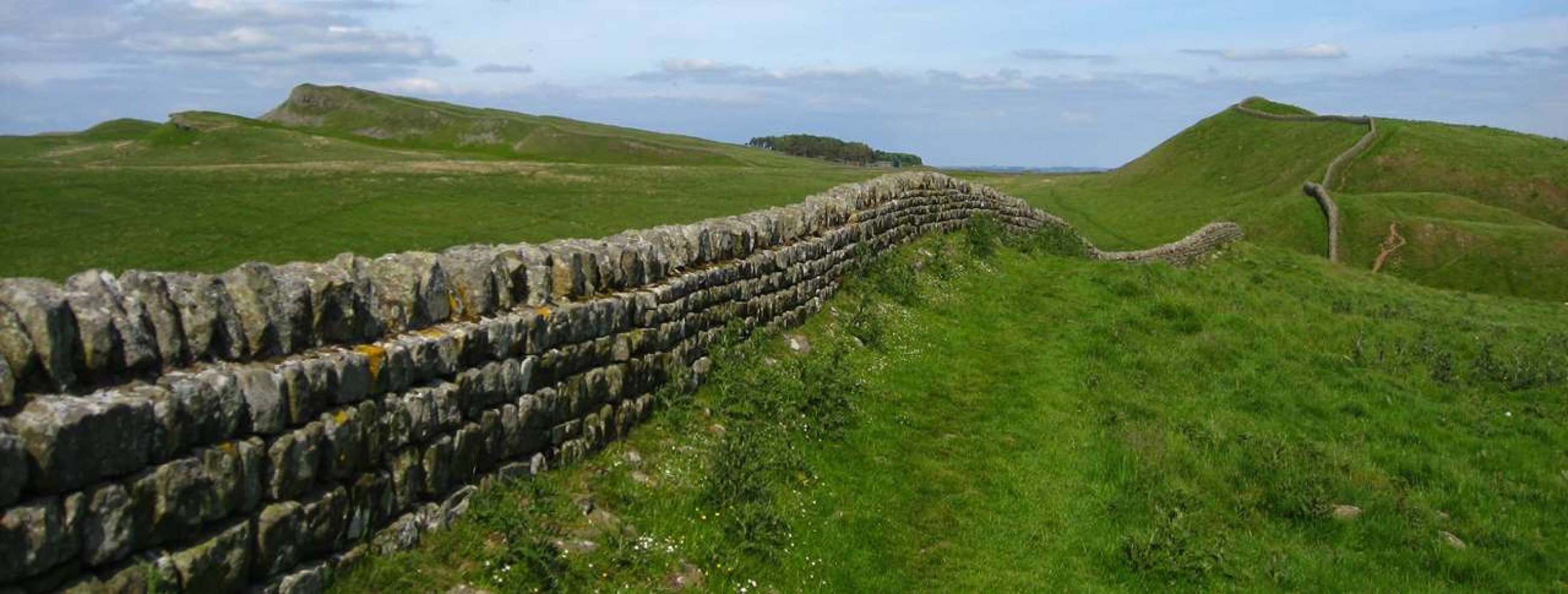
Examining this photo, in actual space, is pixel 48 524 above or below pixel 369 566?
above

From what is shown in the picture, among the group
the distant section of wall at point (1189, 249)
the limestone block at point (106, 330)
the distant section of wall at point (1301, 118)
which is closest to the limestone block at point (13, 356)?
the limestone block at point (106, 330)

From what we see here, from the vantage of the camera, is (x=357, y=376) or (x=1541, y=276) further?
(x=1541, y=276)

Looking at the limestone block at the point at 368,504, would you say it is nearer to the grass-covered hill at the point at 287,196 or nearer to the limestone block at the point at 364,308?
the limestone block at the point at 364,308

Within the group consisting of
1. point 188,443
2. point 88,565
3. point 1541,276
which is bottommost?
point 1541,276

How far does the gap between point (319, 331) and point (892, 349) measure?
33.0 feet

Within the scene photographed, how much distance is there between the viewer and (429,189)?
36.4m

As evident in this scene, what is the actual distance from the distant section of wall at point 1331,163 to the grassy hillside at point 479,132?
4076 cm

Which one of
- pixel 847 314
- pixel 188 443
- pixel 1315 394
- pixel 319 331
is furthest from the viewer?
pixel 847 314

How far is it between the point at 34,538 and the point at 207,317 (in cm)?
152

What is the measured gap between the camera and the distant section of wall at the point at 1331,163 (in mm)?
55000

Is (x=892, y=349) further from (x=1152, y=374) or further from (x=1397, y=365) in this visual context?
(x=1397, y=365)

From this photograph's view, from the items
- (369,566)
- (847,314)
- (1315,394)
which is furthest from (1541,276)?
(369,566)

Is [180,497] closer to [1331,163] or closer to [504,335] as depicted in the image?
[504,335]

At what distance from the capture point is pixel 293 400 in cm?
636
